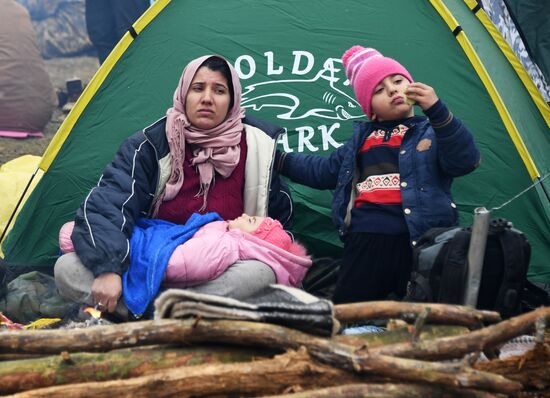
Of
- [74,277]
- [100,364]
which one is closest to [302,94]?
[74,277]

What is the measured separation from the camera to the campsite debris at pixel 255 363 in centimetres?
198

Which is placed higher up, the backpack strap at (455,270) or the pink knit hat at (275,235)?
the pink knit hat at (275,235)

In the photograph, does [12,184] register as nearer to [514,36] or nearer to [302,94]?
[302,94]

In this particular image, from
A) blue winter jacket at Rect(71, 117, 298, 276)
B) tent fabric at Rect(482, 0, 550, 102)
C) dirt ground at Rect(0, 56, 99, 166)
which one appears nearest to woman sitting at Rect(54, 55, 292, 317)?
blue winter jacket at Rect(71, 117, 298, 276)

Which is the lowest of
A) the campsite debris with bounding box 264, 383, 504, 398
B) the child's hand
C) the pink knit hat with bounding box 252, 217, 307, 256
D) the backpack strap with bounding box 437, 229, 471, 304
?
the backpack strap with bounding box 437, 229, 471, 304

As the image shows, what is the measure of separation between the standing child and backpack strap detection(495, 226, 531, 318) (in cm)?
49

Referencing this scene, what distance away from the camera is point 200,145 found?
3.65 meters

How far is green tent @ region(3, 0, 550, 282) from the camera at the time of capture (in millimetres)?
4105

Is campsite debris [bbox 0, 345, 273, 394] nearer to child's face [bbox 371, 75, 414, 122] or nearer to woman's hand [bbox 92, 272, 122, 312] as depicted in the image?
woman's hand [bbox 92, 272, 122, 312]

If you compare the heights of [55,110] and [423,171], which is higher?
[55,110]

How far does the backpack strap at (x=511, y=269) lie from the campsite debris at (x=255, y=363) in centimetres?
53

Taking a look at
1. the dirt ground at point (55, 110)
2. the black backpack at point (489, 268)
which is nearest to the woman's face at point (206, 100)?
the black backpack at point (489, 268)

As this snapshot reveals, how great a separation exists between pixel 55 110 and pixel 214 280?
5.36m

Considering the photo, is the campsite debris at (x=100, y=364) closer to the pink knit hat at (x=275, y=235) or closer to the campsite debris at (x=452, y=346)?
the campsite debris at (x=452, y=346)
